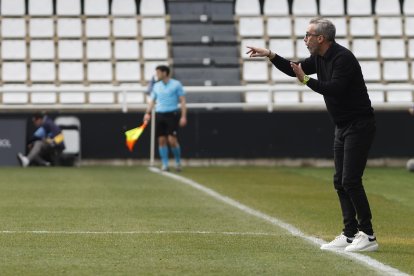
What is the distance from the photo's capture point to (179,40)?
32406 mm

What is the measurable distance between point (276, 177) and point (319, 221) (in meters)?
8.32

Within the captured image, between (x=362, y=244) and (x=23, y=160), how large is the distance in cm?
1502

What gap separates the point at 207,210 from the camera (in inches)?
553

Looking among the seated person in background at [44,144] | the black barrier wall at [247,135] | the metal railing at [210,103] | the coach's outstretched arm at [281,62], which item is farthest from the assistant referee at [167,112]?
the coach's outstretched arm at [281,62]

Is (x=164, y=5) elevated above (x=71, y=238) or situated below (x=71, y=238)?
above

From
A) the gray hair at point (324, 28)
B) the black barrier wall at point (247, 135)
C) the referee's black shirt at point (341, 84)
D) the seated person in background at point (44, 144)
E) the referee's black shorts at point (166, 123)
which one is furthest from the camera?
the black barrier wall at point (247, 135)

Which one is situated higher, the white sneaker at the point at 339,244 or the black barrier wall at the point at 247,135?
the black barrier wall at the point at 247,135

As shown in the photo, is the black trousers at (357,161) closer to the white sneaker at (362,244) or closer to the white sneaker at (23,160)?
the white sneaker at (362,244)

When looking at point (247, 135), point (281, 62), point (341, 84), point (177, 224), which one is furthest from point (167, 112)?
point (341, 84)

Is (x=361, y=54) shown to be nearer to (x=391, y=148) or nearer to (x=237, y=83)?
(x=237, y=83)

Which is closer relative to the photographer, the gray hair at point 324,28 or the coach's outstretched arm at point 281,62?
the gray hair at point 324,28

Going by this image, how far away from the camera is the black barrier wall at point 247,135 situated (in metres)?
24.9

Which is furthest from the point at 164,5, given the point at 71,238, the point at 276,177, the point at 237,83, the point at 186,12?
the point at 71,238

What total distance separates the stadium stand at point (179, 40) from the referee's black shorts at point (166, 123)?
25.7 feet
